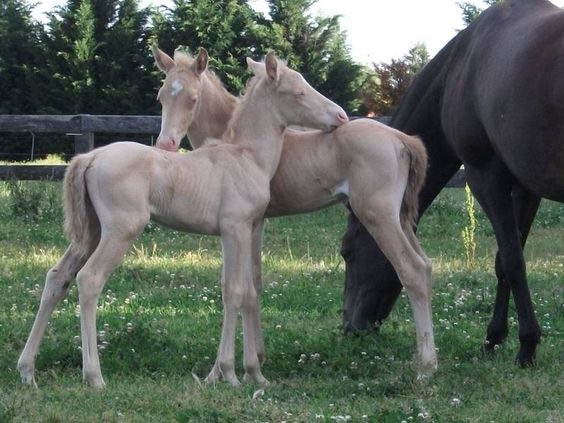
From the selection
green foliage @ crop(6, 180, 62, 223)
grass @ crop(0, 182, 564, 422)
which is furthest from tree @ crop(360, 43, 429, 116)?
grass @ crop(0, 182, 564, 422)

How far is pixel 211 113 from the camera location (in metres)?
6.14

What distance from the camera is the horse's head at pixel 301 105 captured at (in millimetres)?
5695

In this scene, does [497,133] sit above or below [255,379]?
above

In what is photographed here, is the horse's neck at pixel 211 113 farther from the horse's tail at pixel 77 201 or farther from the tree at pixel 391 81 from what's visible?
the tree at pixel 391 81

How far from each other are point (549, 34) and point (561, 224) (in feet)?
23.9

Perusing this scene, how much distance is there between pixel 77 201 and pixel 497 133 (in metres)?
2.47

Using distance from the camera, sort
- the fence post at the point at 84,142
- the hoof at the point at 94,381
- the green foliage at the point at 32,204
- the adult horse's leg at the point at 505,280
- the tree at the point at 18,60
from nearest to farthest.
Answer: the hoof at the point at 94,381, the adult horse's leg at the point at 505,280, the green foliage at the point at 32,204, the fence post at the point at 84,142, the tree at the point at 18,60

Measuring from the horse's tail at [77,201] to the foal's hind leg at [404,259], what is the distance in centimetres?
149

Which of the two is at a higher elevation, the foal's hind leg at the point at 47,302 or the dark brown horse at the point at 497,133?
the dark brown horse at the point at 497,133

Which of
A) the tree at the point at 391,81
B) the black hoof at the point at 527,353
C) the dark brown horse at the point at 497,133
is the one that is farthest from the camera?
the tree at the point at 391,81

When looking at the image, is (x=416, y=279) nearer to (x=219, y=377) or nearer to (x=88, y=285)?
(x=219, y=377)

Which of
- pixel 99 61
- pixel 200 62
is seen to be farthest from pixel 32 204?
pixel 99 61

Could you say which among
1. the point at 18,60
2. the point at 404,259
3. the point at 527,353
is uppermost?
the point at 18,60

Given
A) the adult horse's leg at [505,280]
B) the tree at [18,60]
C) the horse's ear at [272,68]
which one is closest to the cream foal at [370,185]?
the horse's ear at [272,68]
